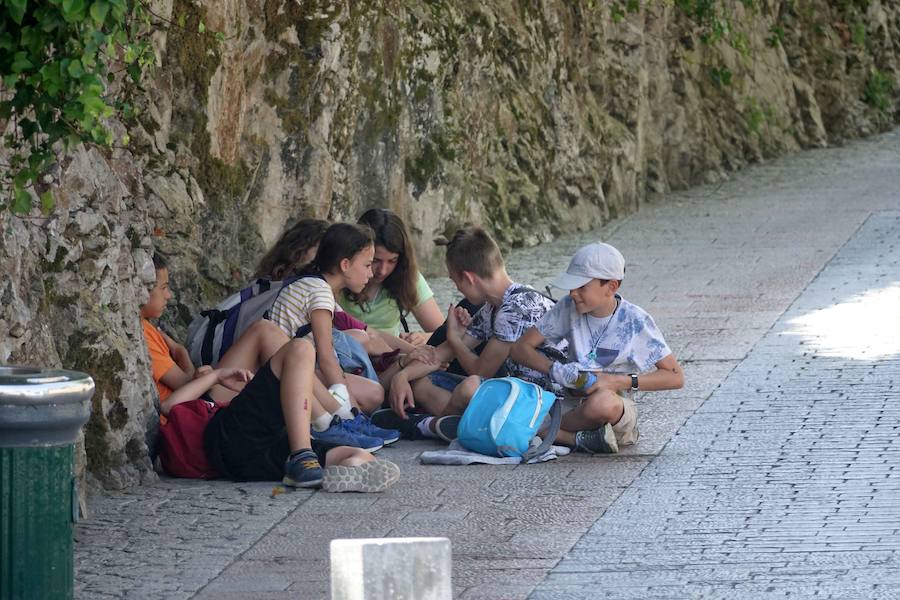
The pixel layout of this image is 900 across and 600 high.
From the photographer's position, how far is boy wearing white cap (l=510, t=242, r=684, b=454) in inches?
283

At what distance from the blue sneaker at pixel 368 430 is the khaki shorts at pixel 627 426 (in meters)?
1.08

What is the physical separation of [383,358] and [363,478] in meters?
1.64

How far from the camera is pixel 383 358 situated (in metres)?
8.27

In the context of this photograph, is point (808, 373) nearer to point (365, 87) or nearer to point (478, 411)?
point (478, 411)

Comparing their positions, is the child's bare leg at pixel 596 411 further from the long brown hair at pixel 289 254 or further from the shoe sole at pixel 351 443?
the long brown hair at pixel 289 254

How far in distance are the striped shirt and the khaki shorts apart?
1.46 meters

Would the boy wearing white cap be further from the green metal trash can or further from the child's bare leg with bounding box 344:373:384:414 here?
the green metal trash can

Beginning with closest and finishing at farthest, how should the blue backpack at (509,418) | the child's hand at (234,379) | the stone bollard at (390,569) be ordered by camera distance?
the stone bollard at (390,569) < the blue backpack at (509,418) < the child's hand at (234,379)

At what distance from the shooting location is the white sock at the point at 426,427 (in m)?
7.73

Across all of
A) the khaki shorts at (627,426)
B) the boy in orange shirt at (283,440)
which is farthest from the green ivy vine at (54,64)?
the khaki shorts at (627,426)

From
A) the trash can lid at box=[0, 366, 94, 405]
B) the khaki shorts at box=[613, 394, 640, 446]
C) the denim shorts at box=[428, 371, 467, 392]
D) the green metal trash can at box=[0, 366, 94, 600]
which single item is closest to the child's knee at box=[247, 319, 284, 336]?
the denim shorts at box=[428, 371, 467, 392]

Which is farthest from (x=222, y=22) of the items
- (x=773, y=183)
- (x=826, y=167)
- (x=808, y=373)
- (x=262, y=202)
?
(x=826, y=167)

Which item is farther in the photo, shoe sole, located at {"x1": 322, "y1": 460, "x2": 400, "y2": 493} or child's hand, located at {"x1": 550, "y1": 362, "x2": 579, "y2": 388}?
child's hand, located at {"x1": 550, "y1": 362, "x2": 579, "y2": 388}

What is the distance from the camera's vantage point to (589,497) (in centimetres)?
654
